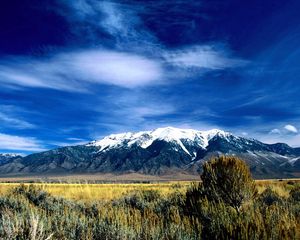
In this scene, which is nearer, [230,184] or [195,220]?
[195,220]

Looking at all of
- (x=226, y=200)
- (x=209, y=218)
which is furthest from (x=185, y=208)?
(x=209, y=218)

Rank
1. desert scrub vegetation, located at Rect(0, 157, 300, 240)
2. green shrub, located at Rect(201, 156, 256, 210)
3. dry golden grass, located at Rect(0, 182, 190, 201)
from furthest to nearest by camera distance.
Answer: dry golden grass, located at Rect(0, 182, 190, 201) → green shrub, located at Rect(201, 156, 256, 210) → desert scrub vegetation, located at Rect(0, 157, 300, 240)

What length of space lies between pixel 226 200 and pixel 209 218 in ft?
10.8

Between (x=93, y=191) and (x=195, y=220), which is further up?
(x=93, y=191)

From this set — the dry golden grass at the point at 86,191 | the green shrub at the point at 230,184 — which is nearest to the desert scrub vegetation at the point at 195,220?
the green shrub at the point at 230,184

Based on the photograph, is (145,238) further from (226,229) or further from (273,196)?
(273,196)

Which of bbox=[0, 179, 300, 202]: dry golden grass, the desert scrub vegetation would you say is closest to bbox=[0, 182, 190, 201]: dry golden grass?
bbox=[0, 179, 300, 202]: dry golden grass

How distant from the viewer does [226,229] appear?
6.26 m

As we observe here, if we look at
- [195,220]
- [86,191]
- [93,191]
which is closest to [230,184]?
[195,220]

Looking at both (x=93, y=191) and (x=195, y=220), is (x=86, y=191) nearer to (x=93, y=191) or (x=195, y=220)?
(x=93, y=191)

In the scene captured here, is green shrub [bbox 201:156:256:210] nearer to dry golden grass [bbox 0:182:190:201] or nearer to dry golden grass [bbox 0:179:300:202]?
dry golden grass [bbox 0:179:300:202]

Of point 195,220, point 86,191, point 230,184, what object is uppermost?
point 86,191

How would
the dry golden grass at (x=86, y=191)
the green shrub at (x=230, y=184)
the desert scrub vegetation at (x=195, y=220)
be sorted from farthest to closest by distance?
the dry golden grass at (x=86, y=191) → the green shrub at (x=230, y=184) → the desert scrub vegetation at (x=195, y=220)

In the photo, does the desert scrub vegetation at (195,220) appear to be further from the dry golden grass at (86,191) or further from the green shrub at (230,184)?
the dry golden grass at (86,191)
